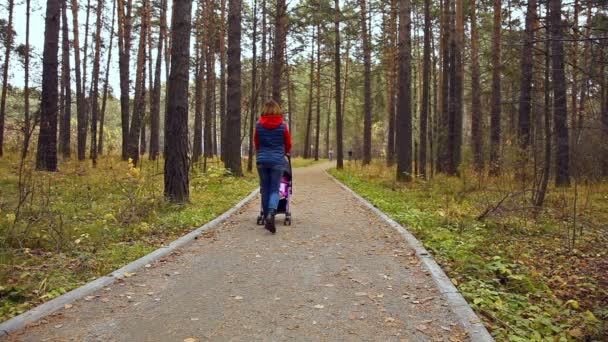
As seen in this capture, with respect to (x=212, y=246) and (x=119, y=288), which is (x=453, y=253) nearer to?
→ (x=212, y=246)

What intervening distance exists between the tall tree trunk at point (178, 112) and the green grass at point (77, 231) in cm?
55

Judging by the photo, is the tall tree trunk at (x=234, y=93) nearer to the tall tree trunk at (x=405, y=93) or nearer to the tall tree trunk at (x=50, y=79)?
the tall tree trunk at (x=50, y=79)

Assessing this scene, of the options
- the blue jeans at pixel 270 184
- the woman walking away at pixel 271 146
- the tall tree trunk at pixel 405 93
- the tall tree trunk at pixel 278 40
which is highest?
the tall tree trunk at pixel 278 40

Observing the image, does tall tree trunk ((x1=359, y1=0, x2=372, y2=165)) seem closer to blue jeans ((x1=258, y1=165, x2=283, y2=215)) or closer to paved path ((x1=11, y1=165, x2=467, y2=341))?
blue jeans ((x1=258, y1=165, x2=283, y2=215))

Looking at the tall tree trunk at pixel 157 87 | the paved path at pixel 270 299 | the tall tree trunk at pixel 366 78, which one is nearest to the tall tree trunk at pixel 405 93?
the paved path at pixel 270 299

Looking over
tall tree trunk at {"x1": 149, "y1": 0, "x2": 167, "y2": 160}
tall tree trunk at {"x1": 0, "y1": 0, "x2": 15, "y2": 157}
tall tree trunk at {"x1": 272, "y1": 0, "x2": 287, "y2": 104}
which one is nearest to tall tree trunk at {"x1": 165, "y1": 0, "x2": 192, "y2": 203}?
tall tree trunk at {"x1": 272, "y1": 0, "x2": 287, "y2": 104}

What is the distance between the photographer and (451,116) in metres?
17.1

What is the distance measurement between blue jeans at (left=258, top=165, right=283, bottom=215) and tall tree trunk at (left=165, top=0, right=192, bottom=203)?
263 cm

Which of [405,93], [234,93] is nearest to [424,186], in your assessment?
[405,93]

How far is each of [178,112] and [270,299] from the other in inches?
245

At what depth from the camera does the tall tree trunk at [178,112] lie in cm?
909

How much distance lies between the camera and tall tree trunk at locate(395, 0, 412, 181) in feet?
46.1

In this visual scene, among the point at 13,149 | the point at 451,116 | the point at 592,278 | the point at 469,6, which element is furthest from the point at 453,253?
the point at 13,149

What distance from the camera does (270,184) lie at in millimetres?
7281
